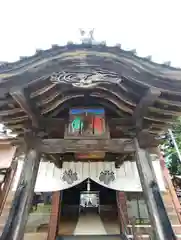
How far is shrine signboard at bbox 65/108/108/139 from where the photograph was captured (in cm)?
383

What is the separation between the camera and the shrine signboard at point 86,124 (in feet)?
12.6

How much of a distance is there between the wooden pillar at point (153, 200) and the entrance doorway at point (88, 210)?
5507 millimetres

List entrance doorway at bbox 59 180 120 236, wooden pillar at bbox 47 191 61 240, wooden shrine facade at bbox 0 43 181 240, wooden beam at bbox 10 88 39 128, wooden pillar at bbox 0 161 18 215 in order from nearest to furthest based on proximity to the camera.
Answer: wooden beam at bbox 10 88 39 128 < wooden shrine facade at bbox 0 43 181 240 < wooden pillar at bbox 47 191 61 240 < wooden pillar at bbox 0 161 18 215 < entrance doorway at bbox 59 180 120 236

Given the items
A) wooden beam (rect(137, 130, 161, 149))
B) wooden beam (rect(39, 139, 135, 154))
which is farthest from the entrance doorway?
wooden beam (rect(137, 130, 161, 149))

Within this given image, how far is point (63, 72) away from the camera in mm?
3605

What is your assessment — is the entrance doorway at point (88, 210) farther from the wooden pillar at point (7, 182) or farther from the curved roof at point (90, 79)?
the curved roof at point (90, 79)

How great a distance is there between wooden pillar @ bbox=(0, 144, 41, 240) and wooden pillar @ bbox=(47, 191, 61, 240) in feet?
16.0

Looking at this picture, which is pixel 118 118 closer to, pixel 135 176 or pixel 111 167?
pixel 111 167

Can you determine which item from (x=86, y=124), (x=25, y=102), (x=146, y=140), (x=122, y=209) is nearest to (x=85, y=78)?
(x=86, y=124)

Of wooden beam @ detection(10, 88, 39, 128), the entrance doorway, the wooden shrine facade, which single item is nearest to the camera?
wooden beam @ detection(10, 88, 39, 128)

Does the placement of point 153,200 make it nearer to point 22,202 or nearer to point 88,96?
point 22,202

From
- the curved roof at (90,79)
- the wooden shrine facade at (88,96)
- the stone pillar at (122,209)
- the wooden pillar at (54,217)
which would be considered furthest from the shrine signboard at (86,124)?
the wooden pillar at (54,217)

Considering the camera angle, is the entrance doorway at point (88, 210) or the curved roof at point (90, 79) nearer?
the curved roof at point (90, 79)

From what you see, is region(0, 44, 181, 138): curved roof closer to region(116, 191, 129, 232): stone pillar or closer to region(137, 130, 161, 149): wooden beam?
region(137, 130, 161, 149): wooden beam
